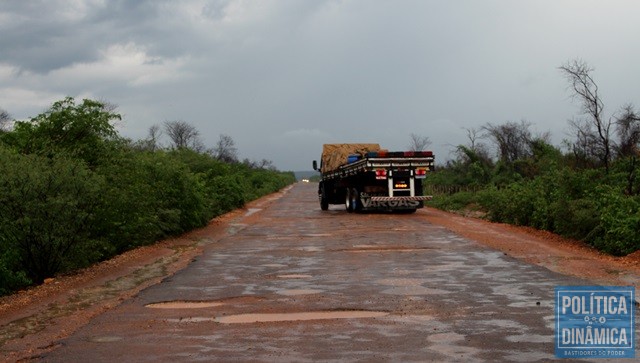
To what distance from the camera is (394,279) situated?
1274 centimetres

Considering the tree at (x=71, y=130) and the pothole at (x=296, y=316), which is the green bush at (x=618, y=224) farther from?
the tree at (x=71, y=130)

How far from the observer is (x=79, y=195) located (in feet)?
50.0

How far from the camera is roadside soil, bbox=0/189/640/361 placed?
9.17 metres

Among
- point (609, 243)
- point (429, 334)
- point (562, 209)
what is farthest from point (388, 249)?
point (429, 334)

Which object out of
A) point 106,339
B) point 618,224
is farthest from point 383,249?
point 106,339

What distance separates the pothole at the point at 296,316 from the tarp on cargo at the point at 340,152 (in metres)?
27.5

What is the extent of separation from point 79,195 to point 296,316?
7343 millimetres

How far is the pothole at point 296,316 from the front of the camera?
30.7 feet

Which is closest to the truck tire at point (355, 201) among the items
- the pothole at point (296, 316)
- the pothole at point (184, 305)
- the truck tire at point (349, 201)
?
the truck tire at point (349, 201)

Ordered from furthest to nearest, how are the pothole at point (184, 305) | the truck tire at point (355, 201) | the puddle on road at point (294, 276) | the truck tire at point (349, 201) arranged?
the truck tire at point (349, 201)
the truck tire at point (355, 201)
the puddle on road at point (294, 276)
the pothole at point (184, 305)

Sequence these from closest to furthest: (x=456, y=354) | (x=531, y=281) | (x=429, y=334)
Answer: (x=456, y=354) → (x=429, y=334) → (x=531, y=281)

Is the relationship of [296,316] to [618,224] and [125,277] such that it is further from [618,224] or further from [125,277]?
[618,224]

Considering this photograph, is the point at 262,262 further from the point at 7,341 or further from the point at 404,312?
the point at 7,341

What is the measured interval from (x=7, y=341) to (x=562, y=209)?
16381 mm
